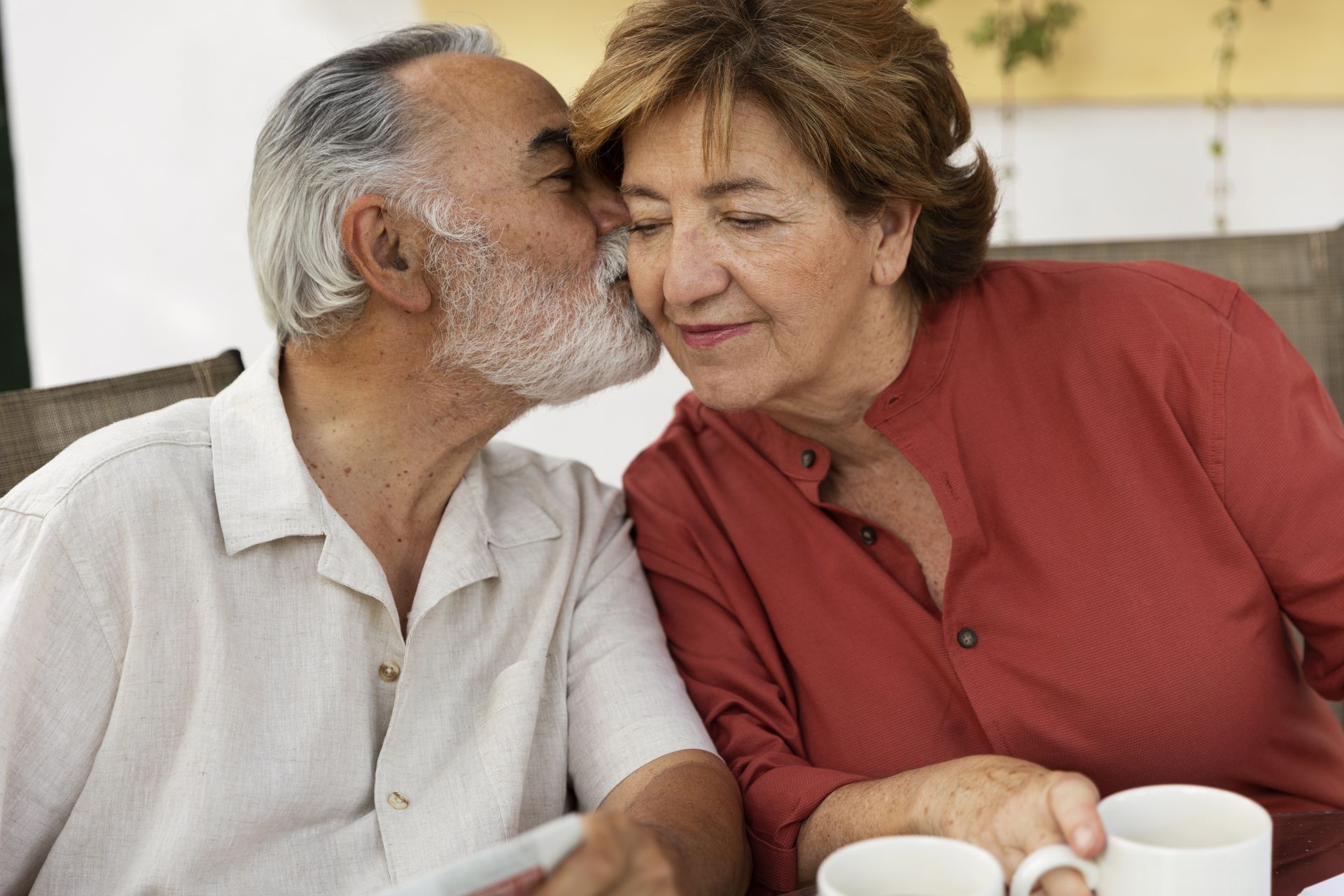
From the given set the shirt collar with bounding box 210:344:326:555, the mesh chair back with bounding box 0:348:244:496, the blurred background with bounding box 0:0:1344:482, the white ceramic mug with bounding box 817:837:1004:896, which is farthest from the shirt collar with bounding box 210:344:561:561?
the blurred background with bounding box 0:0:1344:482

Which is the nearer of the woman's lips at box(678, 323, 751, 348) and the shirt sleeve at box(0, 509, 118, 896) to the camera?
the shirt sleeve at box(0, 509, 118, 896)

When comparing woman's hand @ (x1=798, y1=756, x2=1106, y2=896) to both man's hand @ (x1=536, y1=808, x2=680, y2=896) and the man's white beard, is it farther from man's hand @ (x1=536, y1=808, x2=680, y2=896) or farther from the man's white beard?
the man's white beard

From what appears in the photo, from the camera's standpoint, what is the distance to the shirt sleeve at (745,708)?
1.55 metres

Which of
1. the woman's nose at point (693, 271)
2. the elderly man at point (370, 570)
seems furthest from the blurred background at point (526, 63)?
the woman's nose at point (693, 271)

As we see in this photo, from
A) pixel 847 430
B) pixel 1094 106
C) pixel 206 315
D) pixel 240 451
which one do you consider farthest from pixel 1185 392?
pixel 206 315

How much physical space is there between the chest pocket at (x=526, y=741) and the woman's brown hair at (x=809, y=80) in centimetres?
73

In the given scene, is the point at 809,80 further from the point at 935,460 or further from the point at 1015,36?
the point at 1015,36

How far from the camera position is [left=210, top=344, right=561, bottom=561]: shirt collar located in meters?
1.55

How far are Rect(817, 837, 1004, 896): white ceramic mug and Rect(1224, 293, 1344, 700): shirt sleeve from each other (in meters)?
0.86

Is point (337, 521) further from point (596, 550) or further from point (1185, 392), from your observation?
point (1185, 392)

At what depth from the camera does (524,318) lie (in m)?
1.79

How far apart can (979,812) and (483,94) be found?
121 cm

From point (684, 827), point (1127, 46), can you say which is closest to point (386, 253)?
point (684, 827)

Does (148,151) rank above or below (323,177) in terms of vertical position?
above
